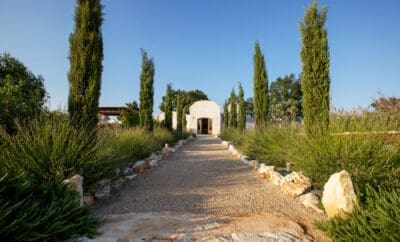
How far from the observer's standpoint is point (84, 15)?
4863mm

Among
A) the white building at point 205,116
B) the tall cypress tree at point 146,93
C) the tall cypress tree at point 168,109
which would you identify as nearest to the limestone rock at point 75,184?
the tall cypress tree at point 146,93

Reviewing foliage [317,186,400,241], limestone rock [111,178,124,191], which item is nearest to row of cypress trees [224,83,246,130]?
limestone rock [111,178,124,191]

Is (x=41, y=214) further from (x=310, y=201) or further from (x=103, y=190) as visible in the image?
(x=310, y=201)

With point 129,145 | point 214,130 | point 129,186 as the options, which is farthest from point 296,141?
point 214,130

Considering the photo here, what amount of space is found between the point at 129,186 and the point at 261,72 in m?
6.93

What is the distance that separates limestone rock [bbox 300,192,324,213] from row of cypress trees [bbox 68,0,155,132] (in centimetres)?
361

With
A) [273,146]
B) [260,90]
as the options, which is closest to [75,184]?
[273,146]

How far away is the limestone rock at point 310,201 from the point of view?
3.10 meters

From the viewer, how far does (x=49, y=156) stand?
3.03 meters

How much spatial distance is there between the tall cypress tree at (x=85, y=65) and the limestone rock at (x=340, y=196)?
380 cm

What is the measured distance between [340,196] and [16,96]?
25.4 ft

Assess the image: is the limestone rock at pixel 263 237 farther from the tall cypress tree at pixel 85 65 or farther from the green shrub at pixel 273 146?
the tall cypress tree at pixel 85 65

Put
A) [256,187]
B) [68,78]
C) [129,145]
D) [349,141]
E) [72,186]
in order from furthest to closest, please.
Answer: [129,145]
[68,78]
[256,187]
[349,141]
[72,186]

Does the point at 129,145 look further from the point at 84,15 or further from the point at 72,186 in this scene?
the point at 72,186
